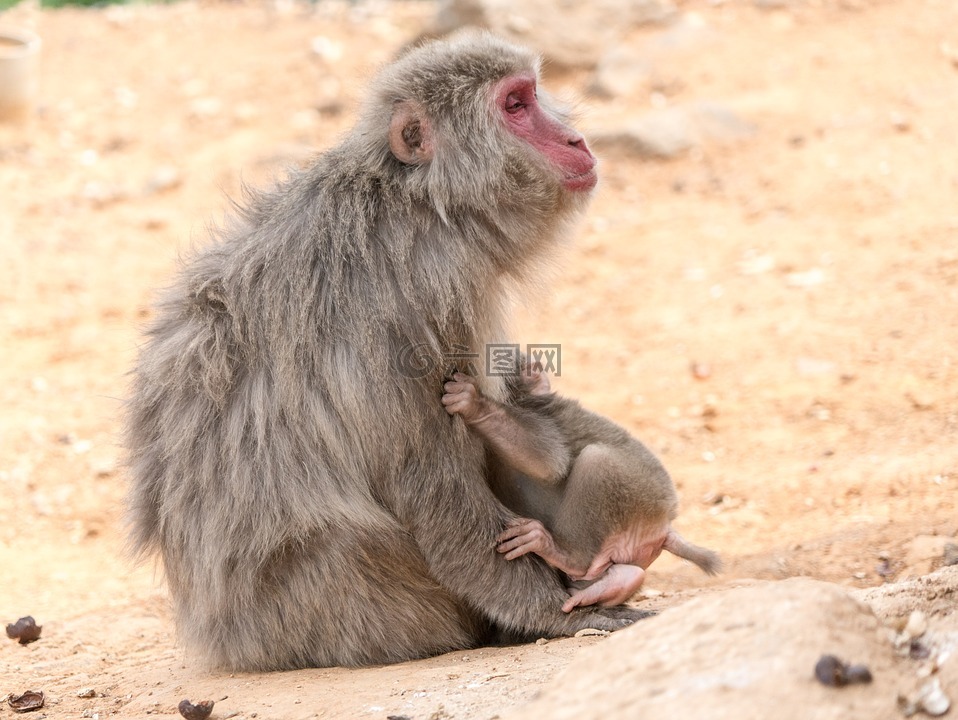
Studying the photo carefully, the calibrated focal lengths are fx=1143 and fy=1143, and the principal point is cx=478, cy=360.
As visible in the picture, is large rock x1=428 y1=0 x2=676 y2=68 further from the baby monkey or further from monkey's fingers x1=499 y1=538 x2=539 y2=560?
monkey's fingers x1=499 y1=538 x2=539 y2=560

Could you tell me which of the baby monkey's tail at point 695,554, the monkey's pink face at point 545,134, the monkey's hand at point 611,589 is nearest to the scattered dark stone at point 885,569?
the baby monkey's tail at point 695,554

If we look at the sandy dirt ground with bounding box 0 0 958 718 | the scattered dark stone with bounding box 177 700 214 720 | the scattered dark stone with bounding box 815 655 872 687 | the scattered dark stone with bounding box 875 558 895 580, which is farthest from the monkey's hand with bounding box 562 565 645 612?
the scattered dark stone with bounding box 815 655 872 687

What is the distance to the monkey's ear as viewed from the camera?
4008 millimetres

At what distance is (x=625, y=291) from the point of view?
27.2 feet

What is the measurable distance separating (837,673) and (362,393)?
1851mm

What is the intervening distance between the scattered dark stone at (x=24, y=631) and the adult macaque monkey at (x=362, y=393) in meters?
1.06

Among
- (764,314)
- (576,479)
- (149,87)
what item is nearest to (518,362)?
(576,479)

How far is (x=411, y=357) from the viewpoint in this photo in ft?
12.6

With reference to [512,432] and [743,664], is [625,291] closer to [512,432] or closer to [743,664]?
[512,432]

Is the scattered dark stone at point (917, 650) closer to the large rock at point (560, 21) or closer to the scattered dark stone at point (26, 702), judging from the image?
the scattered dark stone at point (26, 702)

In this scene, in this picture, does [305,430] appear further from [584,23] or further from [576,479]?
[584,23]

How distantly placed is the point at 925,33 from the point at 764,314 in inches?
155

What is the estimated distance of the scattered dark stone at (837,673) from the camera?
247 centimetres

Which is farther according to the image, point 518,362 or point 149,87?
point 149,87
